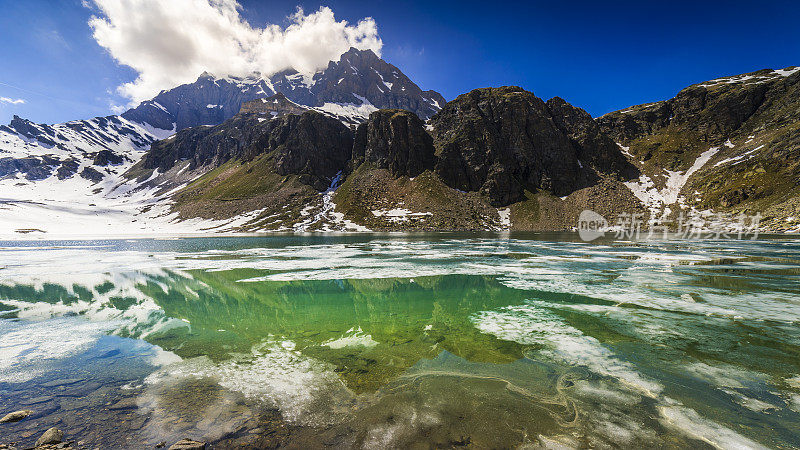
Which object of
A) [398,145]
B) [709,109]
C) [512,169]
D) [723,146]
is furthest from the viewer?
[398,145]

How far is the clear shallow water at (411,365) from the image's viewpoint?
23.7 ft

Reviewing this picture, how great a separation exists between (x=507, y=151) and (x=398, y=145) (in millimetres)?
59820

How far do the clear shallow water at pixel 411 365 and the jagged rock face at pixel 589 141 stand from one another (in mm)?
159600

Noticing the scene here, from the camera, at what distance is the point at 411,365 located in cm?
1094

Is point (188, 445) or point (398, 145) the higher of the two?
point (398, 145)

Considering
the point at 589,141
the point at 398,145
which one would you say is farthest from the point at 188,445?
the point at 589,141

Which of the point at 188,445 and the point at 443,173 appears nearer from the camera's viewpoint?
the point at 188,445

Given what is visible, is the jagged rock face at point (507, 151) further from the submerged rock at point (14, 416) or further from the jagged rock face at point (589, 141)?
the submerged rock at point (14, 416)

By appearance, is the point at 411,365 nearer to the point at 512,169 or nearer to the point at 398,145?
the point at 512,169

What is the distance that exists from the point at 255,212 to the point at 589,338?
167 metres

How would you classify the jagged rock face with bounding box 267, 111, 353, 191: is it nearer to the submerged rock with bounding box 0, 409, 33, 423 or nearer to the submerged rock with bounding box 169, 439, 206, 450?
the submerged rock with bounding box 0, 409, 33, 423

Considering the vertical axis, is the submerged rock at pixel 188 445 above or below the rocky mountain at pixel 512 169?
below

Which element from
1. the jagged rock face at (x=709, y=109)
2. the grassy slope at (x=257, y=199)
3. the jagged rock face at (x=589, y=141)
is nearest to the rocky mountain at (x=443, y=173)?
the jagged rock face at (x=589, y=141)

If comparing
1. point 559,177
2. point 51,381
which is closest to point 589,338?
point 51,381
